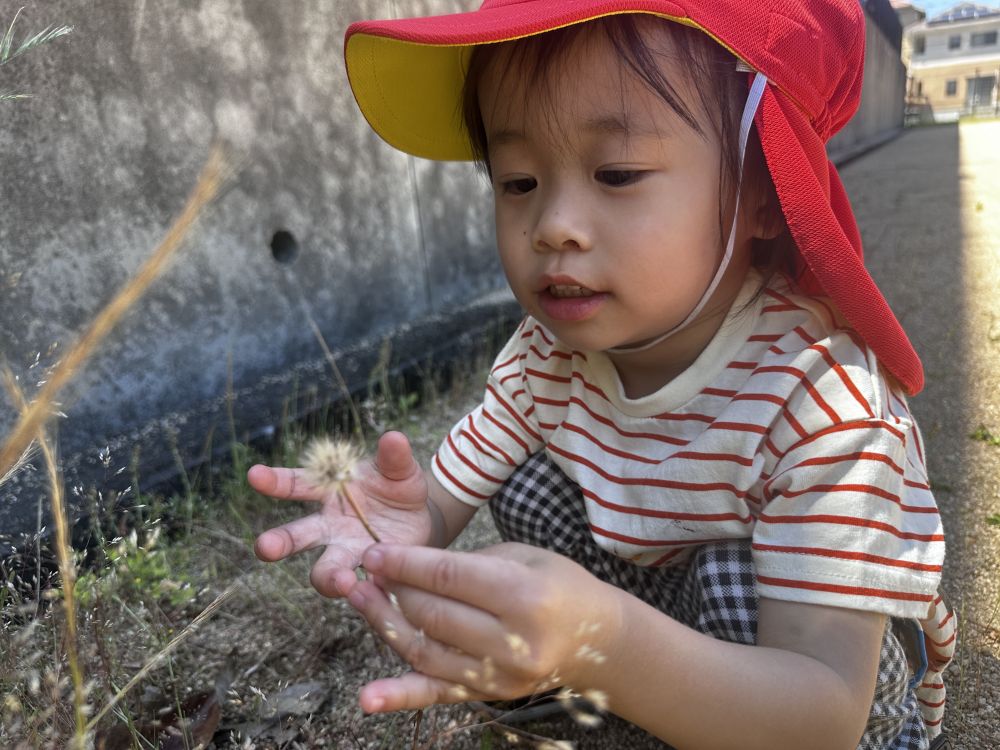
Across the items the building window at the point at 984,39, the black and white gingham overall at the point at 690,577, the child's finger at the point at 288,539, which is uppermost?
the building window at the point at 984,39

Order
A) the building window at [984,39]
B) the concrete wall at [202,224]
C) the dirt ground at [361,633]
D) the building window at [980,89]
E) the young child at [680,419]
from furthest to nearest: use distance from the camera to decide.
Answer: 1. the building window at [984,39]
2. the building window at [980,89]
3. the concrete wall at [202,224]
4. the dirt ground at [361,633]
5. the young child at [680,419]

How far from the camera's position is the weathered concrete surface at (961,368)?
1.49 meters

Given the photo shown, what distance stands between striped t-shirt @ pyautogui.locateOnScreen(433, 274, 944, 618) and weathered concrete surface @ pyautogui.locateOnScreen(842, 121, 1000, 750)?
1.57 ft

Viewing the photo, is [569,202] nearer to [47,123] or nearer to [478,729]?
[478,729]

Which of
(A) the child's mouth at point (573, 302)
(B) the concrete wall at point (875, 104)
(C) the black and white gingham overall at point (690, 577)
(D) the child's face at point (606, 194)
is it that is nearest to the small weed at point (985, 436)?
(C) the black and white gingham overall at point (690, 577)

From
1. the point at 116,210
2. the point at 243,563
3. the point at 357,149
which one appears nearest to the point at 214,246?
the point at 116,210

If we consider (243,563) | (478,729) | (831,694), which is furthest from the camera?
(243,563)

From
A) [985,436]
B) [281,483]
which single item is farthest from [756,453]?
[985,436]

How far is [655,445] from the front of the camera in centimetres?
135

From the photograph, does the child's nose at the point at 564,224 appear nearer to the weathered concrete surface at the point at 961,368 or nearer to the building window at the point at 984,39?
the weathered concrete surface at the point at 961,368

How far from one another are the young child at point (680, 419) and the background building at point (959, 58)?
1749 inches

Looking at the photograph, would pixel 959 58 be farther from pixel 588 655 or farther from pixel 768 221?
pixel 588 655

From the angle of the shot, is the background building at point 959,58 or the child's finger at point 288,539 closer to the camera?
the child's finger at point 288,539

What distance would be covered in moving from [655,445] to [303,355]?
1.98 m
